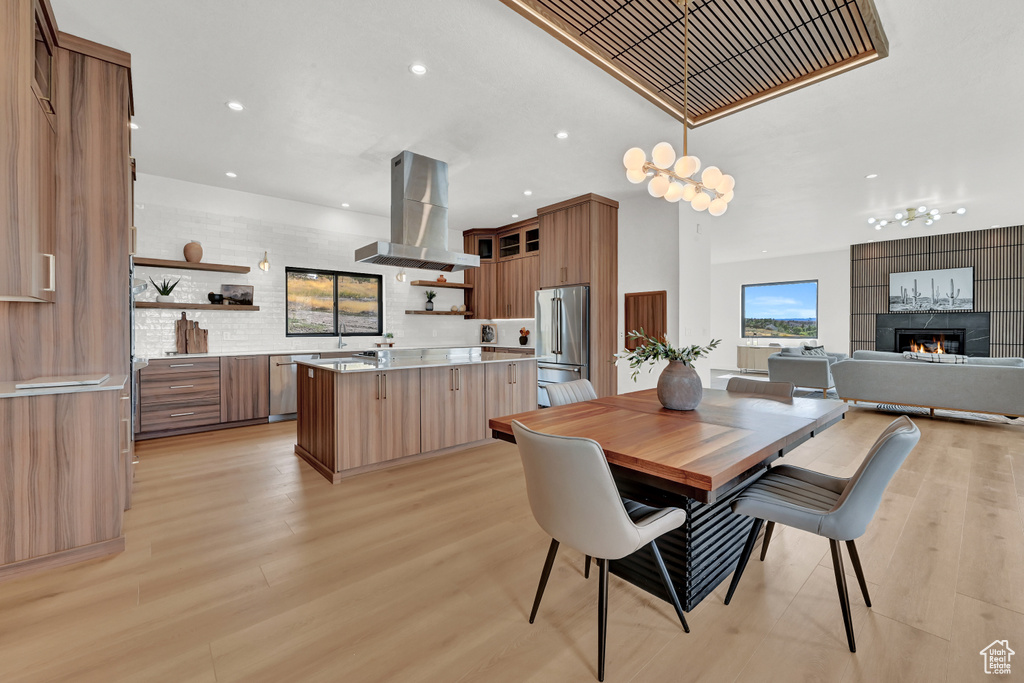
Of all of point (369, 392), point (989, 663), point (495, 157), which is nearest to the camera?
point (989, 663)

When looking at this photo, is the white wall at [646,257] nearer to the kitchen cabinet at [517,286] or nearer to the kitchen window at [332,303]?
the kitchen cabinet at [517,286]

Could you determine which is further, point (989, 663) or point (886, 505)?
point (886, 505)

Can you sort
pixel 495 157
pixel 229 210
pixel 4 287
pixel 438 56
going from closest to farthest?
1. pixel 4 287
2. pixel 438 56
3. pixel 495 157
4. pixel 229 210

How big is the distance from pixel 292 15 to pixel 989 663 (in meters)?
4.12

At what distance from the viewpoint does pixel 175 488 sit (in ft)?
10.0

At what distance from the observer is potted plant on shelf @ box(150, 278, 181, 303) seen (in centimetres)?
481

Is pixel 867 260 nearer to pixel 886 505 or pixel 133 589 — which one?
pixel 886 505

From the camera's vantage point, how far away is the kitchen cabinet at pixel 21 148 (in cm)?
177

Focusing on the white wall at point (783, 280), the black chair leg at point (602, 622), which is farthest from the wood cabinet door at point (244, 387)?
the white wall at point (783, 280)

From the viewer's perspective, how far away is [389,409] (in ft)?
11.4

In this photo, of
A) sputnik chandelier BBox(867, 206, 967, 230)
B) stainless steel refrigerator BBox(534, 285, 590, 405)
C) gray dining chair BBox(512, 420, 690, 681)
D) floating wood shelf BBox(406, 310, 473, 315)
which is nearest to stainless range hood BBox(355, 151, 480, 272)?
stainless steel refrigerator BBox(534, 285, 590, 405)

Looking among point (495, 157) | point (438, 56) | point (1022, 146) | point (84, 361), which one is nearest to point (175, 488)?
point (84, 361)

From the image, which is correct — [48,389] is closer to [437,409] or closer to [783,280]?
[437,409]

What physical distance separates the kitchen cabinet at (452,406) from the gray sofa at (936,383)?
200 inches
